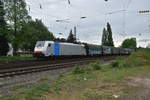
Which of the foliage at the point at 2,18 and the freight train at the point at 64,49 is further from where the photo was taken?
the foliage at the point at 2,18

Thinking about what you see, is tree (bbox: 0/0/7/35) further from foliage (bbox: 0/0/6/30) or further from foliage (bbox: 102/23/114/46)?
foliage (bbox: 102/23/114/46)

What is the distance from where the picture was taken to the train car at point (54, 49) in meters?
30.2

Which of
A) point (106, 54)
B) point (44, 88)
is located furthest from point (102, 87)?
point (106, 54)

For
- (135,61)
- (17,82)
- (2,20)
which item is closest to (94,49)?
(2,20)

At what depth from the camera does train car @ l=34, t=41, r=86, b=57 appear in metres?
30.2

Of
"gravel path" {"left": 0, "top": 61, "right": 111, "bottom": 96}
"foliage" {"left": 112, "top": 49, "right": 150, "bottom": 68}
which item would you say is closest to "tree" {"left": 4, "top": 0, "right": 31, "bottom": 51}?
"foliage" {"left": 112, "top": 49, "right": 150, "bottom": 68}

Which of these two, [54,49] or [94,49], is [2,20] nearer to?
[54,49]

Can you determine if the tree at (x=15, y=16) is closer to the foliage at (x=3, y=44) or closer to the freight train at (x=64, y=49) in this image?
the foliage at (x=3, y=44)

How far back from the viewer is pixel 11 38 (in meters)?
43.1

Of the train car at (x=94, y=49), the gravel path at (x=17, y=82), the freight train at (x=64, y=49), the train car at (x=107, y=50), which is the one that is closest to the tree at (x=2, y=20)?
the freight train at (x=64, y=49)

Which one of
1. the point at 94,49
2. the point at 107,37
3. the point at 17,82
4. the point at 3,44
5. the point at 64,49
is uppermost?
the point at 107,37

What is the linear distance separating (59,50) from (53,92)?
25.5m

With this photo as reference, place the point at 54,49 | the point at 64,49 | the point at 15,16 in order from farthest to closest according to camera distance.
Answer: the point at 15,16 < the point at 64,49 < the point at 54,49

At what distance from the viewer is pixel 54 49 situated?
32.2 metres
